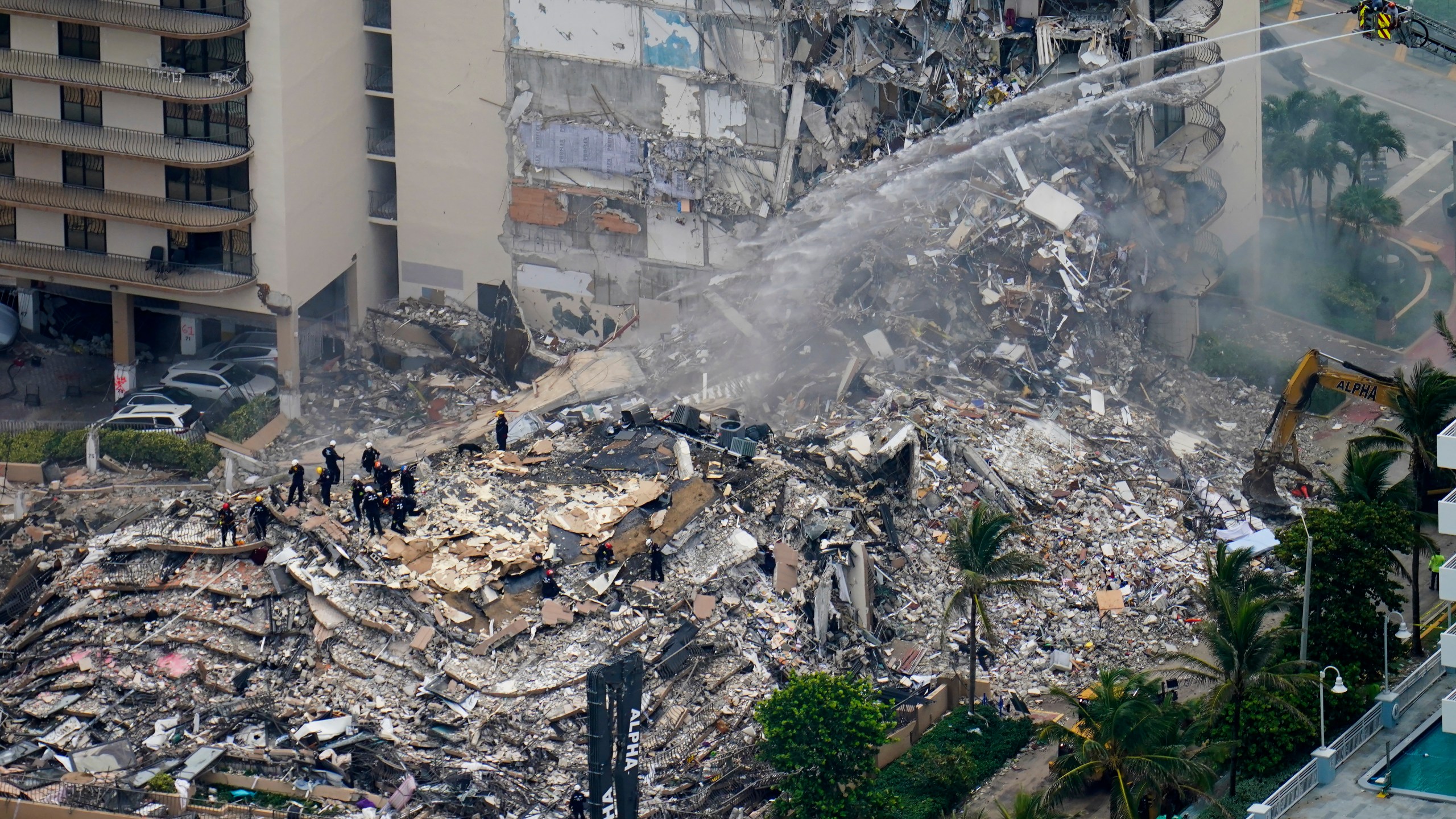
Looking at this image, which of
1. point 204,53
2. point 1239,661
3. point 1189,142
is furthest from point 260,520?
point 1189,142

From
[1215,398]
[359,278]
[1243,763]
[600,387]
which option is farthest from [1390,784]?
[359,278]

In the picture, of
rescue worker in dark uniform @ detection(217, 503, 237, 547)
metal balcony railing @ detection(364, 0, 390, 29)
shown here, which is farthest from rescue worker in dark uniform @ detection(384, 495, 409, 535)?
metal balcony railing @ detection(364, 0, 390, 29)

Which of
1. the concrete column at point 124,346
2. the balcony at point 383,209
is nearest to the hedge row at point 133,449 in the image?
the concrete column at point 124,346

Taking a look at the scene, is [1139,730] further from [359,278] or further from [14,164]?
[14,164]

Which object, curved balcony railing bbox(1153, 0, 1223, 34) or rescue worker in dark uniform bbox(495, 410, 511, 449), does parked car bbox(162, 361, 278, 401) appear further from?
curved balcony railing bbox(1153, 0, 1223, 34)

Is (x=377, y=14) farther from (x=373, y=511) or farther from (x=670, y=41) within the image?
(x=373, y=511)

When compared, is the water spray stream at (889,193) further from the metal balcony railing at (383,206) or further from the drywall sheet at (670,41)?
the metal balcony railing at (383,206)
